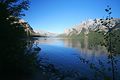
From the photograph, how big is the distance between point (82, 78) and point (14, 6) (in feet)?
54.5

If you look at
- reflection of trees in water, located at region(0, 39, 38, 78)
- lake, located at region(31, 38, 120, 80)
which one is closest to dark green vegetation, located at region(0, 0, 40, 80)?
reflection of trees in water, located at region(0, 39, 38, 78)

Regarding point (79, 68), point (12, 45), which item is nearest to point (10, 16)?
point (12, 45)

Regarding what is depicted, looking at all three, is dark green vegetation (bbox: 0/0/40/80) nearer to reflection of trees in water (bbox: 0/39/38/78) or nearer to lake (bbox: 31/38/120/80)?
reflection of trees in water (bbox: 0/39/38/78)

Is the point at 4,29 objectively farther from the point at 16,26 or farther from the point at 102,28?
the point at 102,28

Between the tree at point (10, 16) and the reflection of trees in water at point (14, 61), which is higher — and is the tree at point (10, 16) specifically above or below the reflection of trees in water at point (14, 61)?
above

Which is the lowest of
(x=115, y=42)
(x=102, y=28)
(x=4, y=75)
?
(x=4, y=75)

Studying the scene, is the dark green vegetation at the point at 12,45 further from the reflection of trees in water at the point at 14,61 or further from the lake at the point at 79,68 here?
the lake at the point at 79,68

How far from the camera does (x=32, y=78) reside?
75.7 feet

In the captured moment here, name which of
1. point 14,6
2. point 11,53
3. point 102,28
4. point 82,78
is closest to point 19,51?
point 11,53

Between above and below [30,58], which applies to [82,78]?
below

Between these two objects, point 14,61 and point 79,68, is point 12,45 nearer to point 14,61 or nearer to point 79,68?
point 14,61

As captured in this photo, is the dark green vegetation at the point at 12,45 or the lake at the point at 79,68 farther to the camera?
the lake at the point at 79,68

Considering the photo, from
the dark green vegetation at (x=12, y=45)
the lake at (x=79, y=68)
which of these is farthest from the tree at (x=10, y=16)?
the lake at (x=79, y=68)

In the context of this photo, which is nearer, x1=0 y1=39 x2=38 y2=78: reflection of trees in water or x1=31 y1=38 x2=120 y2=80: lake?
x1=0 y1=39 x2=38 y2=78: reflection of trees in water
